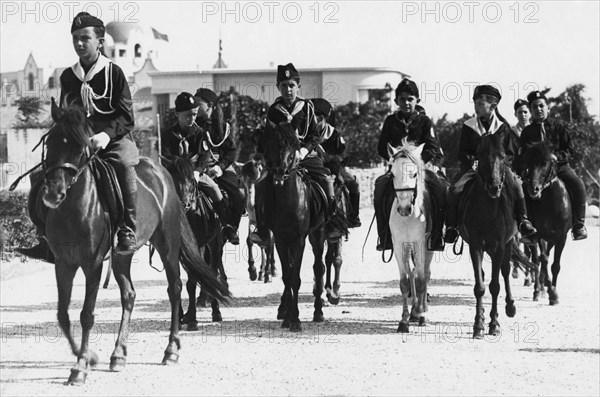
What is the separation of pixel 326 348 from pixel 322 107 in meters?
5.01

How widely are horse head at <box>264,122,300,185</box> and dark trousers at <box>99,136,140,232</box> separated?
2.84m

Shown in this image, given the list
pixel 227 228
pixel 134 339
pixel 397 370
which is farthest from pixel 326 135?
pixel 397 370

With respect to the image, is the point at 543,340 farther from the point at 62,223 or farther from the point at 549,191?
the point at 62,223

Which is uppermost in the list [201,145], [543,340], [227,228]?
[201,145]

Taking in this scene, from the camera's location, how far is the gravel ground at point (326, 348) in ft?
34.8

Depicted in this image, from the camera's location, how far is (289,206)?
14.5m

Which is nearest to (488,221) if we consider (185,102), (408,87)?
(408,87)

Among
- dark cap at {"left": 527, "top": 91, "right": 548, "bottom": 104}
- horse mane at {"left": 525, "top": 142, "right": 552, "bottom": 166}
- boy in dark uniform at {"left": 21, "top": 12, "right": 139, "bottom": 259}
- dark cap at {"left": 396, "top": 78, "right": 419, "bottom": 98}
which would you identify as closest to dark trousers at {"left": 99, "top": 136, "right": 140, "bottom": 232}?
boy in dark uniform at {"left": 21, "top": 12, "right": 139, "bottom": 259}

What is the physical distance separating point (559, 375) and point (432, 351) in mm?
1861

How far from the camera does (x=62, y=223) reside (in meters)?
10.7

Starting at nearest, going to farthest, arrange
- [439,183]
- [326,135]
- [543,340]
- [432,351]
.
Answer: [432,351] → [543,340] → [439,183] → [326,135]

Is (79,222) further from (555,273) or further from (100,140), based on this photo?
(555,273)

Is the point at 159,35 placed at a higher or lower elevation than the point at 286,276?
higher

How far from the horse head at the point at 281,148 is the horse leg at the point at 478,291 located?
2.61m
